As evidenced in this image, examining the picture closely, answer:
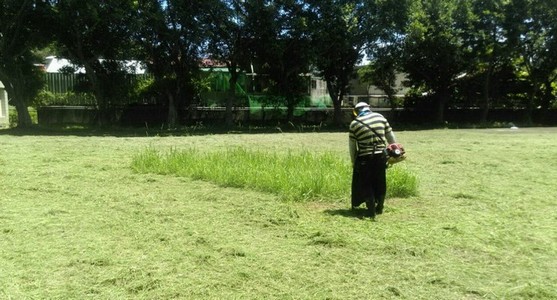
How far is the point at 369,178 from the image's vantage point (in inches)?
254

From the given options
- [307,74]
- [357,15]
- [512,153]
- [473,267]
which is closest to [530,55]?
[357,15]

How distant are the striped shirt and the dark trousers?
0.09 meters

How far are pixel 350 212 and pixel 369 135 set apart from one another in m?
1.07

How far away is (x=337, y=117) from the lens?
2680cm

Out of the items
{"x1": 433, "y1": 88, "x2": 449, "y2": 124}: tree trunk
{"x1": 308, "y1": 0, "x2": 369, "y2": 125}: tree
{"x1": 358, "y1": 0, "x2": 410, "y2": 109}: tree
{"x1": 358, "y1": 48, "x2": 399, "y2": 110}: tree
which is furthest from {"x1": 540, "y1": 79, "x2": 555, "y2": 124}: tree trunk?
{"x1": 308, "y1": 0, "x2": 369, "y2": 125}: tree

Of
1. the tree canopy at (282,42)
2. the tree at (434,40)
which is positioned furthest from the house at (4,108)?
the tree at (434,40)

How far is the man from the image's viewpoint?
6363mm

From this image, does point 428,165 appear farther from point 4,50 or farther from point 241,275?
point 4,50

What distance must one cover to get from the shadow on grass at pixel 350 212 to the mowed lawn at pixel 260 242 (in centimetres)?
7

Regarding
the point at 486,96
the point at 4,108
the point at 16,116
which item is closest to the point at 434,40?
the point at 486,96

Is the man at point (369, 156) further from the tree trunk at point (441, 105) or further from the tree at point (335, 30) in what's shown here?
the tree trunk at point (441, 105)

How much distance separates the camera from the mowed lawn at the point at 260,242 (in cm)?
412

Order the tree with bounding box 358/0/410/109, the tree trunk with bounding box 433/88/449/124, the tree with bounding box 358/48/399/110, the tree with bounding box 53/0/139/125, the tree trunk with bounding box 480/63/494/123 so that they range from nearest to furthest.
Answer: the tree with bounding box 53/0/139/125 → the tree with bounding box 358/0/410/109 → the tree with bounding box 358/48/399/110 → the tree trunk with bounding box 480/63/494/123 → the tree trunk with bounding box 433/88/449/124

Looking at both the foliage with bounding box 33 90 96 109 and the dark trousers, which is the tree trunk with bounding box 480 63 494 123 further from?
the dark trousers
